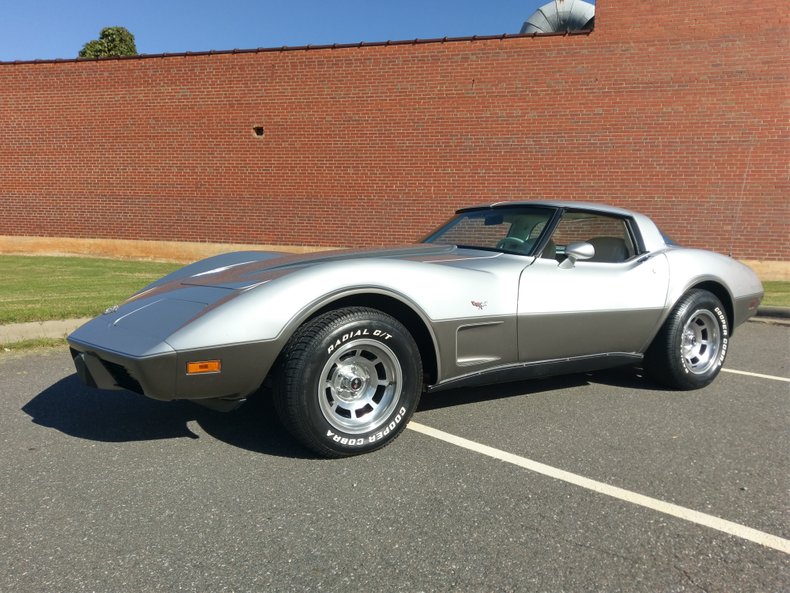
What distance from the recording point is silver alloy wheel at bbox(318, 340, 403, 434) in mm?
2930

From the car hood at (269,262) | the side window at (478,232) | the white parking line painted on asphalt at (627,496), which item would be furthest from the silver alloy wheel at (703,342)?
the white parking line painted on asphalt at (627,496)

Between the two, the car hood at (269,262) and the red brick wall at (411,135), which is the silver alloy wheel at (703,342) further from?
the red brick wall at (411,135)

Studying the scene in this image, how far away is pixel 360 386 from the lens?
304 centimetres

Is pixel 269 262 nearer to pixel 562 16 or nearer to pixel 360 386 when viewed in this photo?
pixel 360 386

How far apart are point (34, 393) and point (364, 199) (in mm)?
9579

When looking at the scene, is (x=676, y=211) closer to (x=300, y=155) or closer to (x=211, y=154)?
(x=300, y=155)

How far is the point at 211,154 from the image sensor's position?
13.6m

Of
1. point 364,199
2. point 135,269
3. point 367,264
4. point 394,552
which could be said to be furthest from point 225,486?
point 364,199

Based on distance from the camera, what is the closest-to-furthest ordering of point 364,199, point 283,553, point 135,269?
point 283,553, point 135,269, point 364,199

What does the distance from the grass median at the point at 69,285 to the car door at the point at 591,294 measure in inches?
186

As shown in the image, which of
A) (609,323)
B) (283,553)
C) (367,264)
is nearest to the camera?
(283,553)

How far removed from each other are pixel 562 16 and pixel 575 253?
13480mm

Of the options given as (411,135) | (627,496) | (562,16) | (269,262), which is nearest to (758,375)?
(627,496)

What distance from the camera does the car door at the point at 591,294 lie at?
357cm
